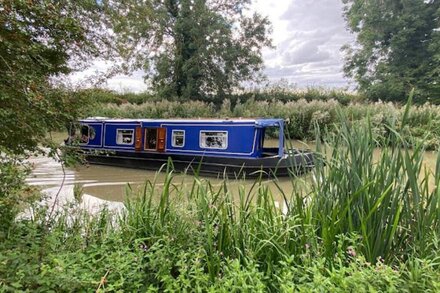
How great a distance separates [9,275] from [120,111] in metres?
14.1

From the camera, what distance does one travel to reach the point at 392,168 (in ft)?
6.24

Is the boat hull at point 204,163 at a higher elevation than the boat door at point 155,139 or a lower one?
lower

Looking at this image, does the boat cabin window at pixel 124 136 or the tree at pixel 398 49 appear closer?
the boat cabin window at pixel 124 136

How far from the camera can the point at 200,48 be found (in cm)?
1678

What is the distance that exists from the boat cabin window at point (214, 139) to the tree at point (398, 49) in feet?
45.5

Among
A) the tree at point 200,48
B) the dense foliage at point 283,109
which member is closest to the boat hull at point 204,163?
the dense foliage at point 283,109

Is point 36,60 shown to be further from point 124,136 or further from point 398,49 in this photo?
point 398,49

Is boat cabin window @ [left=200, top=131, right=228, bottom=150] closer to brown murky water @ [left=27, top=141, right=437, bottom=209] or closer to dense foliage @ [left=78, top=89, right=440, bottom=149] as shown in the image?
brown murky water @ [left=27, top=141, right=437, bottom=209]

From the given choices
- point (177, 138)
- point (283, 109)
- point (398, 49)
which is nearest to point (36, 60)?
point (177, 138)

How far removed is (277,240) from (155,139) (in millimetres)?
6837

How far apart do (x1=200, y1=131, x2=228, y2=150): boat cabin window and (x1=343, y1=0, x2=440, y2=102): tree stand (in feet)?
45.5

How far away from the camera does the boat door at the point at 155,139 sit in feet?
27.1

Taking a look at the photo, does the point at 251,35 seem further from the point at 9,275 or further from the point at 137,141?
the point at 9,275

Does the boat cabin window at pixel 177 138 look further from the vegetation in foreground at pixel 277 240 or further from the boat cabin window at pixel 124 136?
the vegetation in foreground at pixel 277 240
